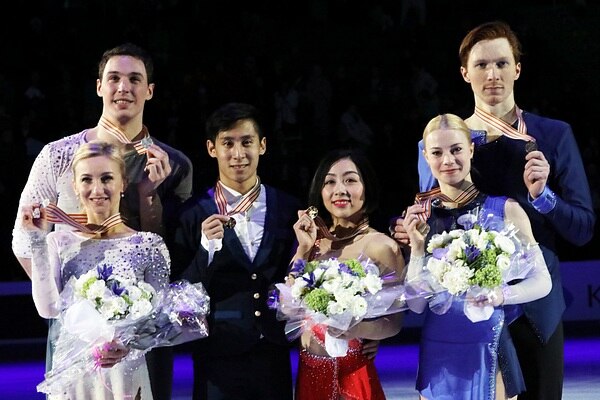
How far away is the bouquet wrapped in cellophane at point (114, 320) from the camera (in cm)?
414

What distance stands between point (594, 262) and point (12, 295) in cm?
508

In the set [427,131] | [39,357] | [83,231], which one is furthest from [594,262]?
[83,231]

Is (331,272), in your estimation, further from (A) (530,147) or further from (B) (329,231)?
(A) (530,147)

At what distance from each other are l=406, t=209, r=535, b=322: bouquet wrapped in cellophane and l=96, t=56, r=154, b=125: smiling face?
1485 mm

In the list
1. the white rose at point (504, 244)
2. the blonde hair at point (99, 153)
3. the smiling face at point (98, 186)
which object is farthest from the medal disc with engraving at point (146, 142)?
the white rose at point (504, 244)

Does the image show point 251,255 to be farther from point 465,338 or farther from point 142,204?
point 465,338

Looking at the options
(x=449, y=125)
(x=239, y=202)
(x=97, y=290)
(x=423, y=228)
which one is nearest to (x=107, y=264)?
(x=97, y=290)

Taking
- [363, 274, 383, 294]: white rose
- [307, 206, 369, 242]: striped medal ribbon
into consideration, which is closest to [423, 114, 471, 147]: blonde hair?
[307, 206, 369, 242]: striped medal ribbon

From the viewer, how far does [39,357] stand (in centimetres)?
865

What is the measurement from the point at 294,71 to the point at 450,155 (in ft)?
26.2

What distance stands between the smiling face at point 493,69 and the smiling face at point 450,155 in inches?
12.8

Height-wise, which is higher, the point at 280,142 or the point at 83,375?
the point at 280,142

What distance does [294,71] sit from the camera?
12289 millimetres

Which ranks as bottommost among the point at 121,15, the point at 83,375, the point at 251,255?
the point at 83,375
